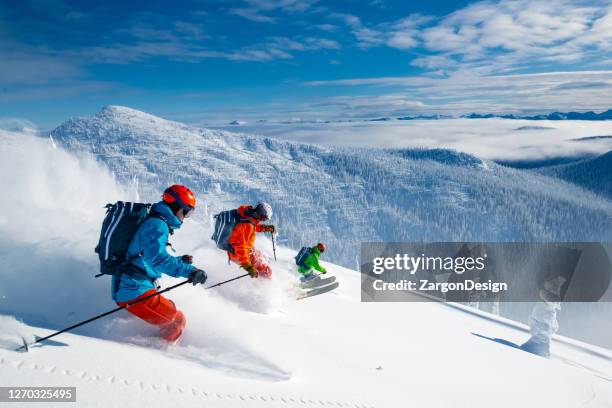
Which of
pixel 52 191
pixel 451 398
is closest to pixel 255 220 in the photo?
pixel 451 398

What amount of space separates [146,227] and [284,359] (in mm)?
2846

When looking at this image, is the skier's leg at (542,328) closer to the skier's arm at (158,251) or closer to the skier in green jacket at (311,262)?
the skier in green jacket at (311,262)

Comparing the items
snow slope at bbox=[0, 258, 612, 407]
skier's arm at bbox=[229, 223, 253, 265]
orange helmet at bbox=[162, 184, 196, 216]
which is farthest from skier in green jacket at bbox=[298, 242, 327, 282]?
orange helmet at bbox=[162, 184, 196, 216]

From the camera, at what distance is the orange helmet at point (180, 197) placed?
524 centimetres

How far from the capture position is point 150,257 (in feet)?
16.4

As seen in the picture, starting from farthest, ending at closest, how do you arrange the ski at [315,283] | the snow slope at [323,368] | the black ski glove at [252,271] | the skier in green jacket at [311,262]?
the skier in green jacket at [311,262] < the ski at [315,283] < the black ski glove at [252,271] < the snow slope at [323,368]

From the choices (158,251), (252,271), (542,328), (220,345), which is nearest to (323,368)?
(220,345)

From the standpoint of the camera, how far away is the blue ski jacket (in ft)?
16.5

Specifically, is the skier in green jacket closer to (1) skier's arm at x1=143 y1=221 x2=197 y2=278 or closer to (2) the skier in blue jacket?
(2) the skier in blue jacket

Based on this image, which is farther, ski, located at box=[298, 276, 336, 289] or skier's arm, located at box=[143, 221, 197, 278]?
ski, located at box=[298, 276, 336, 289]

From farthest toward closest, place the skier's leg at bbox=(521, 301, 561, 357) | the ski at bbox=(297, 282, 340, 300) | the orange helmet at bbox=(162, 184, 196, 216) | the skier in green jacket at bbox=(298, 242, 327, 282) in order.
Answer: the skier's leg at bbox=(521, 301, 561, 357) → the skier in green jacket at bbox=(298, 242, 327, 282) → the ski at bbox=(297, 282, 340, 300) → the orange helmet at bbox=(162, 184, 196, 216)

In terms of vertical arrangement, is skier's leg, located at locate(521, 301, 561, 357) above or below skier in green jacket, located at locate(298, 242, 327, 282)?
below
